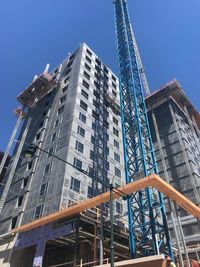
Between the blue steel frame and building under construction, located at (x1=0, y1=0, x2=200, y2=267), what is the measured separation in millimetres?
193

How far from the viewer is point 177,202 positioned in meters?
26.4

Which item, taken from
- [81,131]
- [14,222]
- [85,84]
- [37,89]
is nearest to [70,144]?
[81,131]

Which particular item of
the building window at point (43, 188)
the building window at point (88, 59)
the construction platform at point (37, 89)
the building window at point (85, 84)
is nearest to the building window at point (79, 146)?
the building window at point (43, 188)

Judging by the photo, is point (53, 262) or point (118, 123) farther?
point (118, 123)

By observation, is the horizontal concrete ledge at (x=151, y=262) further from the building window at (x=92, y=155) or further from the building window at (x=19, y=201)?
the building window at (x=19, y=201)

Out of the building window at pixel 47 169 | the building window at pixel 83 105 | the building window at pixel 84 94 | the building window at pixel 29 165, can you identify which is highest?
the building window at pixel 84 94

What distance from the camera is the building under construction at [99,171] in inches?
1078

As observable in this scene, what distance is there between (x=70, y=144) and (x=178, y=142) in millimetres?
33504

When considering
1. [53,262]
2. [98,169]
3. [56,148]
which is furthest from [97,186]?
[53,262]

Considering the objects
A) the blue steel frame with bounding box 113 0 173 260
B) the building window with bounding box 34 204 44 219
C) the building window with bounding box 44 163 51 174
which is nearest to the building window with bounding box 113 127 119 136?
the blue steel frame with bounding box 113 0 173 260

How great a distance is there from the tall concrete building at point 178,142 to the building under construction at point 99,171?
0.27 metres

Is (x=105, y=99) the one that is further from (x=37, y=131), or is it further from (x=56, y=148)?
(x=56, y=148)

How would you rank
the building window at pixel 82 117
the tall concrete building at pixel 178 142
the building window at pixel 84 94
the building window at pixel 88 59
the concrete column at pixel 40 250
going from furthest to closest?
the building window at pixel 88 59
the tall concrete building at pixel 178 142
the building window at pixel 84 94
the building window at pixel 82 117
the concrete column at pixel 40 250

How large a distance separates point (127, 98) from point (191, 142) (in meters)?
28.4
